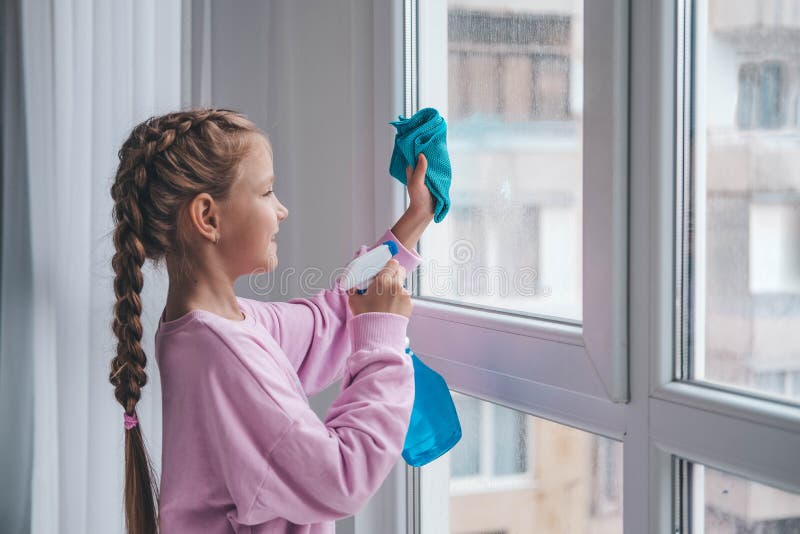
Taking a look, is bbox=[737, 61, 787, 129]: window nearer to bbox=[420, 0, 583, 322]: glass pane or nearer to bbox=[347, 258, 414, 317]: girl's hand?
bbox=[420, 0, 583, 322]: glass pane

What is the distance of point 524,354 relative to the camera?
2.85 ft

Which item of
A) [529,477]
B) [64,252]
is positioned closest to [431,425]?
[529,477]

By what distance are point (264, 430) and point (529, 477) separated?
37 centimetres

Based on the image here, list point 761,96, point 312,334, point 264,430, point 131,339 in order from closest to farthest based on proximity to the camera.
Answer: point 761,96 → point 264,430 → point 131,339 → point 312,334

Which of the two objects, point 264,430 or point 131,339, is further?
point 131,339

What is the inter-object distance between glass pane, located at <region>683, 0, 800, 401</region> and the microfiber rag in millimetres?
284

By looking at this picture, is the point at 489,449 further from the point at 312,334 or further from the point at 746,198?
the point at 746,198

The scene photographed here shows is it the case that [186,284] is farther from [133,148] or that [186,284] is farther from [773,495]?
[773,495]

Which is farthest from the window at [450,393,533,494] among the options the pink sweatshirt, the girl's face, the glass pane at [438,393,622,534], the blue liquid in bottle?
the girl's face

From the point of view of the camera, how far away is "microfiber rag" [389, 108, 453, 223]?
865mm

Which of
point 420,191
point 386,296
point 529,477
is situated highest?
point 420,191

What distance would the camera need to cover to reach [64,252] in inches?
47.9

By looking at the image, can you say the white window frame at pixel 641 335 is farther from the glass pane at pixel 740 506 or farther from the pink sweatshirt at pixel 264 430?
the pink sweatshirt at pixel 264 430

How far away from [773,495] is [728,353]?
0.12 metres
